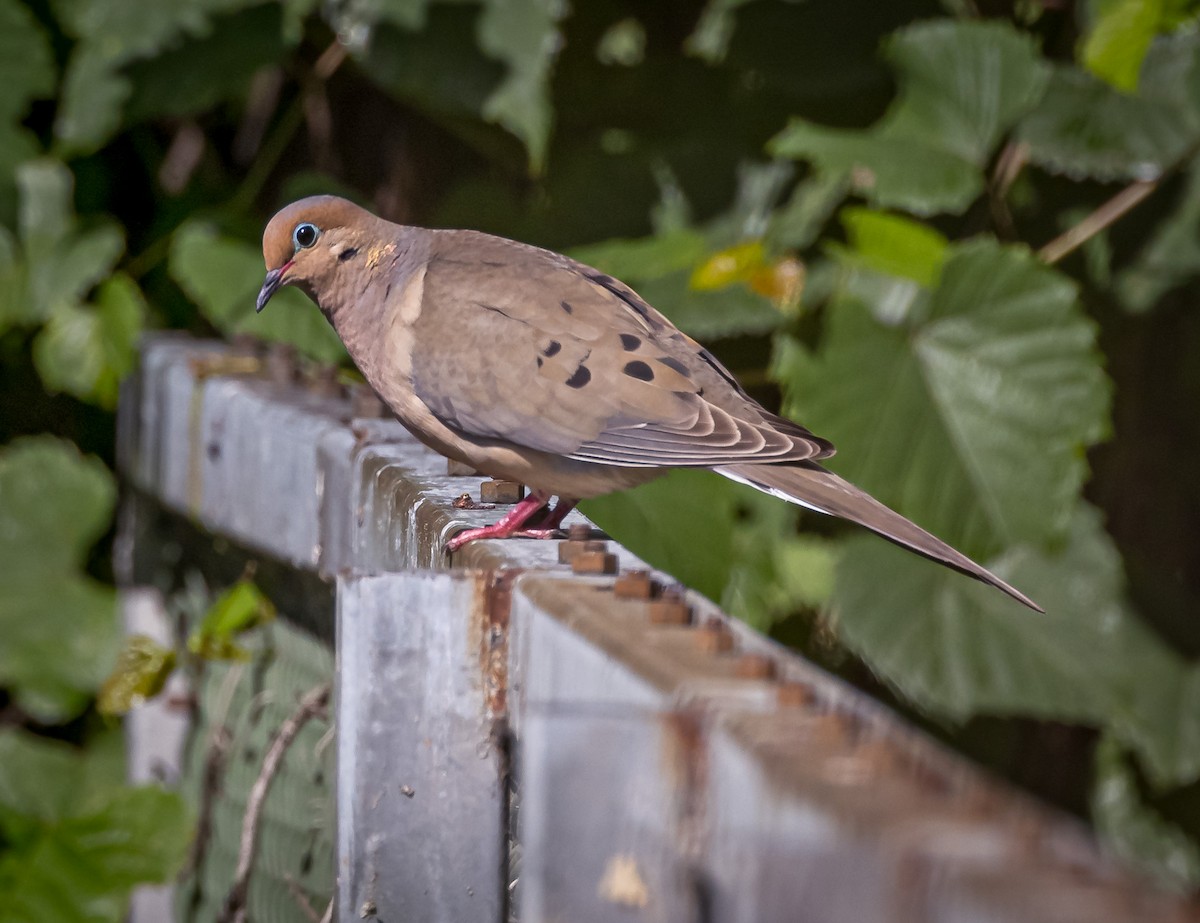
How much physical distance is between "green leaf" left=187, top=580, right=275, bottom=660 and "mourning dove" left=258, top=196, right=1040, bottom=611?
14.4 inches

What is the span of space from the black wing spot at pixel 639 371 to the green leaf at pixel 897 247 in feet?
3.24

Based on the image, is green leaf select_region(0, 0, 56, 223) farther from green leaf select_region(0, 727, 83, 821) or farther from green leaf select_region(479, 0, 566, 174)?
green leaf select_region(0, 727, 83, 821)

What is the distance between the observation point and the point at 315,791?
5.15 feet

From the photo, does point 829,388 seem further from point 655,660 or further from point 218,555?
point 655,660

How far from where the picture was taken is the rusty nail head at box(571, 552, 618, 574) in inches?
43.6

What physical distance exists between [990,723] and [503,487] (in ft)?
4.97

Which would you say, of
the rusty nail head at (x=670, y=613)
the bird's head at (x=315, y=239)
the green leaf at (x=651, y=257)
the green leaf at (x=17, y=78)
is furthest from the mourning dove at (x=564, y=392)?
the green leaf at (x=17, y=78)

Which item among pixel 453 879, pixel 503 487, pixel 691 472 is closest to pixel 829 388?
pixel 691 472

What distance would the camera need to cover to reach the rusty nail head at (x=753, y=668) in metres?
0.83

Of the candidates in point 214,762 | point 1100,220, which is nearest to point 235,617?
point 214,762

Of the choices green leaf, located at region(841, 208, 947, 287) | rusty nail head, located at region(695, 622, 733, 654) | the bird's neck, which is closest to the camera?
rusty nail head, located at region(695, 622, 733, 654)

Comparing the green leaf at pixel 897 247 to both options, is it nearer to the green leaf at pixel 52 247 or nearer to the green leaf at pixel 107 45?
the green leaf at pixel 107 45

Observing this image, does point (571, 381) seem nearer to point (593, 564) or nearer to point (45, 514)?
point (593, 564)

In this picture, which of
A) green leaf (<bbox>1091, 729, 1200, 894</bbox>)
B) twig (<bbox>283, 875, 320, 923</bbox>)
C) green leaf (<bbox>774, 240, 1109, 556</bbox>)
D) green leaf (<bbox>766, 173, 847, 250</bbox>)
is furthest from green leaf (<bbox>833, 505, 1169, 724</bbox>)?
twig (<bbox>283, 875, 320, 923</bbox>)
